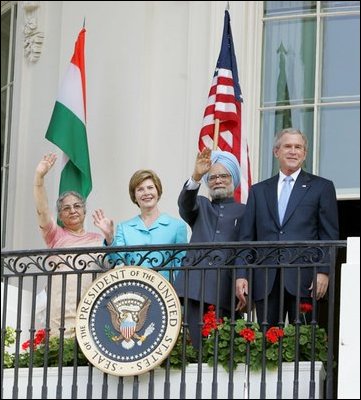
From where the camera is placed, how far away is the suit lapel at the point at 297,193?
530 inches

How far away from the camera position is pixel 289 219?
44.1 ft

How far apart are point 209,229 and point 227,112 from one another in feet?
7.65

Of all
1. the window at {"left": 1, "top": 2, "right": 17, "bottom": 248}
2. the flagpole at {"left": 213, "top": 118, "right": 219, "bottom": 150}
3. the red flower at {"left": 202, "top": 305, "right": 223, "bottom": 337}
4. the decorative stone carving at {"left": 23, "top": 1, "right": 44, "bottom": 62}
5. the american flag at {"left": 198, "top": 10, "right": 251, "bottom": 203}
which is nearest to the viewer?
the red flower at {"left": 202, "top": 305, "right": 223, "bottom": 337}

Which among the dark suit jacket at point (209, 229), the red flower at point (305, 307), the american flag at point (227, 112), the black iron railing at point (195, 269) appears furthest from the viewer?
the american flag at point (227, 112)

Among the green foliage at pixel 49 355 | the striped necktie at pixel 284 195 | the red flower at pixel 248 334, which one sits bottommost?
the green foliage at pixel 49 355

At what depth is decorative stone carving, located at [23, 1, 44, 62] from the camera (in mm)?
17469

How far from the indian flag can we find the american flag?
1.13 meters

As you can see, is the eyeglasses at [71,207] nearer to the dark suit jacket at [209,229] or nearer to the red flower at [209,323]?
the dark suit jacket at [209,229]

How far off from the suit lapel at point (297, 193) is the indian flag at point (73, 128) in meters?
3.15

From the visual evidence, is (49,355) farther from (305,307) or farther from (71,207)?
(305,307)

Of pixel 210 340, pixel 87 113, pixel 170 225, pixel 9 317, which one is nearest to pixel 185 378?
pixel 210 340

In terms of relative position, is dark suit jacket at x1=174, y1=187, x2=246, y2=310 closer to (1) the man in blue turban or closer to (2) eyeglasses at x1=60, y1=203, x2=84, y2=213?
(1) the man in blue turban

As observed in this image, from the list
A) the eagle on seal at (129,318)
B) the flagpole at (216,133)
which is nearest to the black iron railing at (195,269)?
the eagle on seal at (129,318)

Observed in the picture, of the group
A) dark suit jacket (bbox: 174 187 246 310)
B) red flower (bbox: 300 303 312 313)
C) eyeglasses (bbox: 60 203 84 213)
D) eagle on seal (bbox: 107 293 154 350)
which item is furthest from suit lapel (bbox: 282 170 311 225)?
eyeglasses (bbox: 60 203 84 213)
